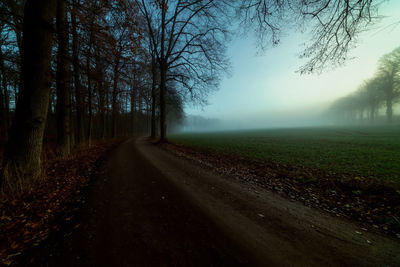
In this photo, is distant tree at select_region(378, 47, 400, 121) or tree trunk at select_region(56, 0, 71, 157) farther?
distant tree at select_region(378, 47, 400, 121)

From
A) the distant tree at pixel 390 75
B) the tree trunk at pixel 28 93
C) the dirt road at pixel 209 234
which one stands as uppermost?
the distant tree at pixel 390 75

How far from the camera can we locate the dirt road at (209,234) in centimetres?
201

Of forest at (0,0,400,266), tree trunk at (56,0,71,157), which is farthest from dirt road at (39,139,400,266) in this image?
tree trunk at (56,0,71,157)

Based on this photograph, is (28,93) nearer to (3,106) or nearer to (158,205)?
(158,205)

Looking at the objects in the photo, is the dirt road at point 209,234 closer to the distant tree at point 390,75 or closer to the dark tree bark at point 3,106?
the dark tree bark at point 3,106

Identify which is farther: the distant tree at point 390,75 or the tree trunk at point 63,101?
the distant tree at point 390,75

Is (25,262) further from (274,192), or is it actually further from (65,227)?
(274,192)

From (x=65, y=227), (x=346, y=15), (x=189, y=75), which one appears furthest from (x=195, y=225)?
(x=189, y=75)

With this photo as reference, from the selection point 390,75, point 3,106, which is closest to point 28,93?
point 3,106

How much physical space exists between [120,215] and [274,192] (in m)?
4.34

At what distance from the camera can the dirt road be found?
2.01 metres

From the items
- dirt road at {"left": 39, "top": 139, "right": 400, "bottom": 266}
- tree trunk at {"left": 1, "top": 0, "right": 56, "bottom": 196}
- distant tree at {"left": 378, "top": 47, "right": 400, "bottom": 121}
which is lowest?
dirt road at {"left": 39, "top": 139, "right": 400, "bottom": 266}

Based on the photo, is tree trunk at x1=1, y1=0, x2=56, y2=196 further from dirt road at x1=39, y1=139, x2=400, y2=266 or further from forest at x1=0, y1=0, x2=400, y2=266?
dirt road at x1=39, y1=139, x2=400, y2=266

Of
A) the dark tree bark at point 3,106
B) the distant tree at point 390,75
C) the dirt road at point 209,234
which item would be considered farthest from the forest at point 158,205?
the distant tree at point 390,75
